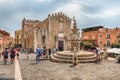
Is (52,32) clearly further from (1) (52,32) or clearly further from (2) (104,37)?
(2) (104,37)

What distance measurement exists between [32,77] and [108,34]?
42.8 m

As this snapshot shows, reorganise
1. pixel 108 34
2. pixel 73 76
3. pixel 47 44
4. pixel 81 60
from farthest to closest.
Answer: pixel 108 34
pixel 47 44
pixel 81 60
pixel 73 76

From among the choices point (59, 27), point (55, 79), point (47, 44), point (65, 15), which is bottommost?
point (55, 79)

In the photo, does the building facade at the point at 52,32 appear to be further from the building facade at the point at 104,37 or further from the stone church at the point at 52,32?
the building facade at the point at 104,37

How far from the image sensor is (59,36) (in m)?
42.1

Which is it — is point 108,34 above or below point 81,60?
above

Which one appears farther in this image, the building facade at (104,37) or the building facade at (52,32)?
the building facade at (104,37)

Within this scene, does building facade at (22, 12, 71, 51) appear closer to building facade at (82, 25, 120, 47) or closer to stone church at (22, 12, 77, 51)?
stone church at (22, 12, 77, 51)

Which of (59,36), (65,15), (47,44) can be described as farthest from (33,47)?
(65,15)

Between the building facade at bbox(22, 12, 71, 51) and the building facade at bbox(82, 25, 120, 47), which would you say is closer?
the building facade at bbox(22, 12, 71, 51)

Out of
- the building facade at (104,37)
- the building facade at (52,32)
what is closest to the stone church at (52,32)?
the building facade at (52,32)

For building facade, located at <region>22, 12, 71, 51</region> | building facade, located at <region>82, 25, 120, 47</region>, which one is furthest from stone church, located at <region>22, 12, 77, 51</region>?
building facade, located at <region>82, 25, 120, 47</region>

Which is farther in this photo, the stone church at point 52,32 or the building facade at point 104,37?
the building facade at point 104,37

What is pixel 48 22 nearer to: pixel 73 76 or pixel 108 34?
pixel 108 34
